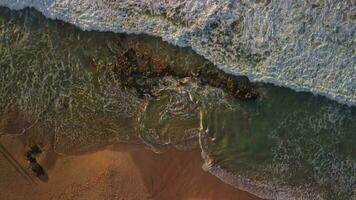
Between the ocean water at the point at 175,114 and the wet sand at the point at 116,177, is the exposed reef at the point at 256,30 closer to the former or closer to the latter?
the ocean water at the point at 175,114

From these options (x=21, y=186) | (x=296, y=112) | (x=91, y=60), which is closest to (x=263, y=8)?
(x=296, y=112)

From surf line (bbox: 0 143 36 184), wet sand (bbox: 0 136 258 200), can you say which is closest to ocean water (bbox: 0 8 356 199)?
wet sand (bbox: 0 136 258 200)

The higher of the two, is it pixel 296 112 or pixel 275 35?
pixel 275 35

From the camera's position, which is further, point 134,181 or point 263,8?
point 263,8

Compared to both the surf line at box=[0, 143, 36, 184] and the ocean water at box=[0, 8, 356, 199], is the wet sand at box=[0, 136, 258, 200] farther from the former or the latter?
the ocean water at box=[0, 8, 356, 199]

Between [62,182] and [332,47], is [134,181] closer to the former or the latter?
[62,182]

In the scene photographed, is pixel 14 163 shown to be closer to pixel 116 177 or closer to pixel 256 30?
pixel 116 177

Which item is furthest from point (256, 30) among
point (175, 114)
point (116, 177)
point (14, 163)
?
point (14, 163)
